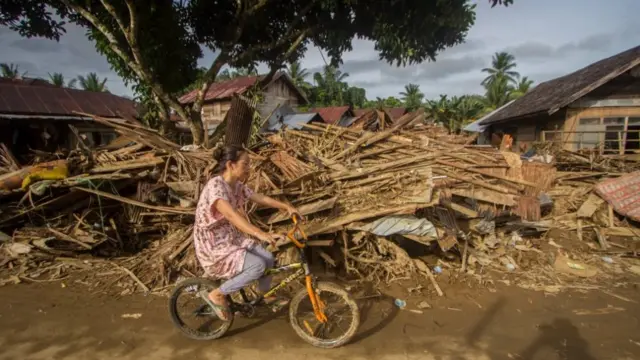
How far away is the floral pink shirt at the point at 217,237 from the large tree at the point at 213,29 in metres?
5.84

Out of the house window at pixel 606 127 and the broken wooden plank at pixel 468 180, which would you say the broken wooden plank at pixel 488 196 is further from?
the house window at pixel 606 127

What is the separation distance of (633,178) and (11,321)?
450 inches

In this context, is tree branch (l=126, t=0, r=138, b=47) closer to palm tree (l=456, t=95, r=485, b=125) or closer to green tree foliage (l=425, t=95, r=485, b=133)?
green tree foliage (l=425, t=95, r=485, b=133)

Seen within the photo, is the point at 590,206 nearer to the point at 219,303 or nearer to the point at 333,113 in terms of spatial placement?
the point at 219,303

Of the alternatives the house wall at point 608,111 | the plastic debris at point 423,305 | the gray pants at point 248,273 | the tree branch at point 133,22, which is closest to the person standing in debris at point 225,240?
the gray pants at point 248,273

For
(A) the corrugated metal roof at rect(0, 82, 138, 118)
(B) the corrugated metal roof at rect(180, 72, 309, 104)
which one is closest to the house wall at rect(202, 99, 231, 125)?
(B) the corrugated metal roof at rect(180, 72, 309, 104)

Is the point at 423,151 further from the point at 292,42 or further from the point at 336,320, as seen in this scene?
the point at 292,42

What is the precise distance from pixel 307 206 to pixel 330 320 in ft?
6.02

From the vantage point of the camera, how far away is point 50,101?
13.5m

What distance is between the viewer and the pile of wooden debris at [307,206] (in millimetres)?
4863

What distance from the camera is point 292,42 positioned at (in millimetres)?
10109

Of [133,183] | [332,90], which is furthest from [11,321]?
[332,90]

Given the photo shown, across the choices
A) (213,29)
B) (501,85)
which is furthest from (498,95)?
(213,29)

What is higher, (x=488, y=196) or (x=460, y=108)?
(x=460, y=108)
